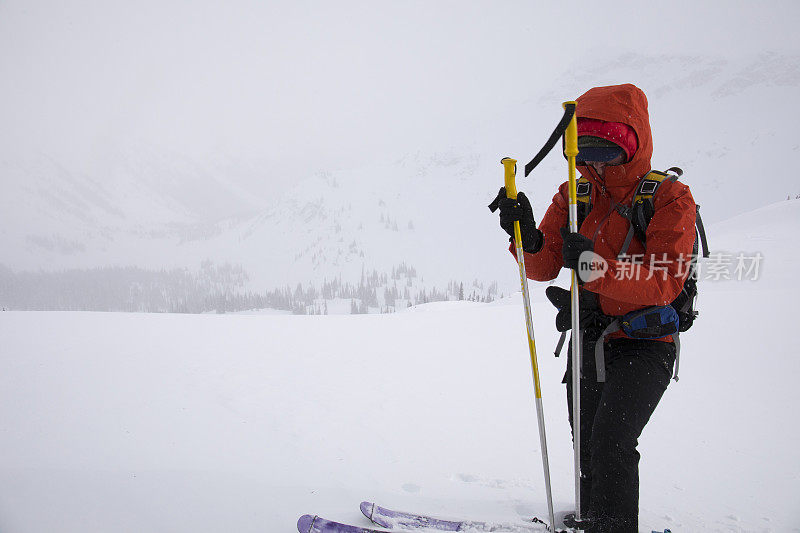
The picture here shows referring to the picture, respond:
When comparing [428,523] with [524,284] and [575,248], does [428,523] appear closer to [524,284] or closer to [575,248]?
[524,284]

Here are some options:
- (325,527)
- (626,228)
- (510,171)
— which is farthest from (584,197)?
(325,527)

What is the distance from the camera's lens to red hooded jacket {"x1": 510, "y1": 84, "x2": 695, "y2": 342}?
2.35 meters

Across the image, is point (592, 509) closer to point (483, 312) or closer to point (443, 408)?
point (443, 408)

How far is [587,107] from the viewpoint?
2748 millimetres

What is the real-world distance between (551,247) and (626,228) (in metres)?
0.63

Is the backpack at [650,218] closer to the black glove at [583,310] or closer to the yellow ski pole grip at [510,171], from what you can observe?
the black glove at [583,310]

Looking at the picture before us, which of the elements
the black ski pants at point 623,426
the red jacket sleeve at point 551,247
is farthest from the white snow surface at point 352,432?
the red jacket sleeve at point 551,247

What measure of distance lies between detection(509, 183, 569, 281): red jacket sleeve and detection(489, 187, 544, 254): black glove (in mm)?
131

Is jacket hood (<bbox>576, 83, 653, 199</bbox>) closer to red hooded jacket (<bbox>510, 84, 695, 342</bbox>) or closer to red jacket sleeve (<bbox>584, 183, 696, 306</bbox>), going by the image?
red hooded jacket (<bbox>510, 84, 695, 342</bbox>)

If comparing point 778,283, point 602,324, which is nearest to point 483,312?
point 778,283

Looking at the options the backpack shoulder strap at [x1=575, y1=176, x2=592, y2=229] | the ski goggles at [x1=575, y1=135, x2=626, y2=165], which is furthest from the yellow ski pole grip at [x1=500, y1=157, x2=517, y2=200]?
the backpack shoulder strap at [x1=575, y1=176, x2=592, y2=229]

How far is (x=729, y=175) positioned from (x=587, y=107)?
665 feet

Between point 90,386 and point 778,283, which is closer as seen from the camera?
point 90,386

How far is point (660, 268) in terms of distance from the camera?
7.82ft
